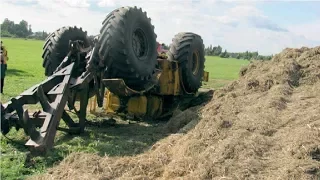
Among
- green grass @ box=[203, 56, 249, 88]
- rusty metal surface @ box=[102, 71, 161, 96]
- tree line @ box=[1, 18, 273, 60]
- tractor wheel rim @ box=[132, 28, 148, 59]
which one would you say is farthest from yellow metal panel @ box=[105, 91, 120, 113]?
tree line @ box=[1, 18, 273, 60]

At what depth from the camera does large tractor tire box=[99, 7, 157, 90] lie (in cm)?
800

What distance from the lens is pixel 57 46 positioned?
31.5 feet

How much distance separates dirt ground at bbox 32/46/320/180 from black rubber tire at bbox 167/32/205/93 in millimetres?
2743

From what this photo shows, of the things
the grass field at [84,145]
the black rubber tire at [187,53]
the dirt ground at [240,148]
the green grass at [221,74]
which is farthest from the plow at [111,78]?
the green grass at [221,74]

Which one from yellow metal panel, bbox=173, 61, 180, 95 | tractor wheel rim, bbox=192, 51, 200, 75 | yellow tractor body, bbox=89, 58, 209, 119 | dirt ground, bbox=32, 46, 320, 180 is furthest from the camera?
tractor wheel rim, bbox=192, 51, 200, 75

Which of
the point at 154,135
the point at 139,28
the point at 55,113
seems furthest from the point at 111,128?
the point at 55,113

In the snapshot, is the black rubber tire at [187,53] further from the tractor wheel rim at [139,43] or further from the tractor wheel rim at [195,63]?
the tractor wheel rim at [139,43]

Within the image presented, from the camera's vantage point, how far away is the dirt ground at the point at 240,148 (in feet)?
16.4

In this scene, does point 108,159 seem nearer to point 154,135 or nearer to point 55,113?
point 55,113

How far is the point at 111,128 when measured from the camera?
9156 millimetres

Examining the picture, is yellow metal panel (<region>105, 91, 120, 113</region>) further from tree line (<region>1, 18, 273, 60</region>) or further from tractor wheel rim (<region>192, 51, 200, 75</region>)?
tree line (<region>1, 18, 273, 60</region>)

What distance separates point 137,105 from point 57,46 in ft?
6.94

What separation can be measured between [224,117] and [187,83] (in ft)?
14.1

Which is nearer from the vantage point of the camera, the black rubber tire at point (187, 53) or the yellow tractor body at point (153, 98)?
the yellow tractor body at point (153, 98)
